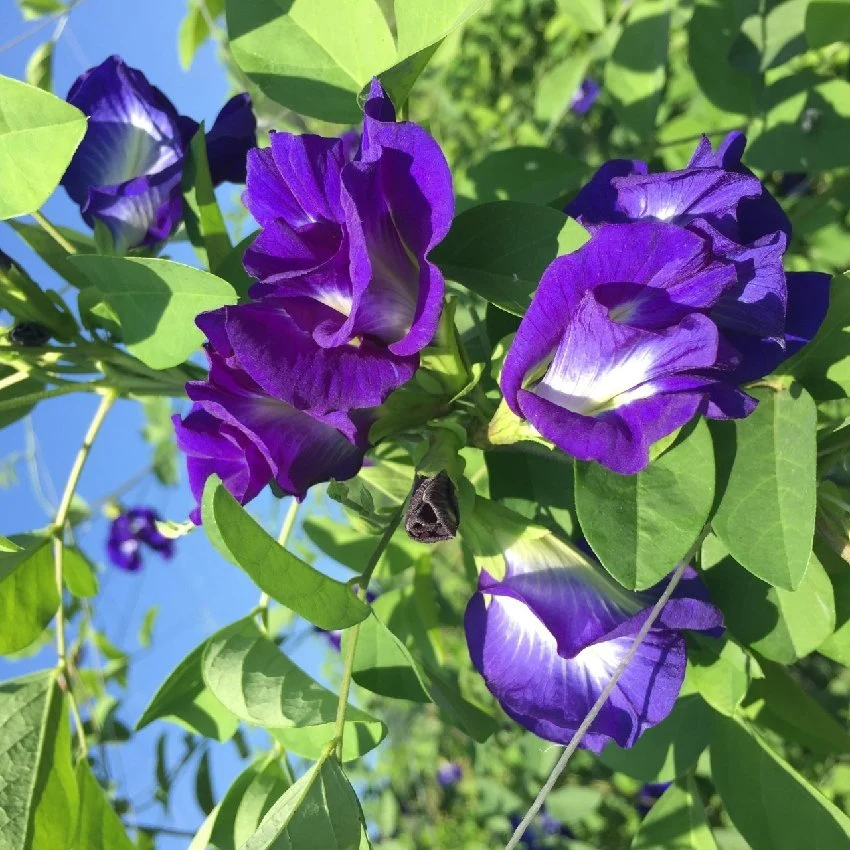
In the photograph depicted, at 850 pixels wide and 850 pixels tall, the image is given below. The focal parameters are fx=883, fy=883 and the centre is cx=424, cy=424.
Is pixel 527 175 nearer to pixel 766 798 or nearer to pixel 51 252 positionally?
pixel 51 252

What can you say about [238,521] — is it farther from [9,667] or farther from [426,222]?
[9,667]

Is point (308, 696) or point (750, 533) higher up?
point (750, 533)

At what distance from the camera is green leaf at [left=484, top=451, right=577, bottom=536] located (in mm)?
835

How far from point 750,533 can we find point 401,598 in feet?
2.23

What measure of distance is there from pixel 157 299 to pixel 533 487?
1.27 feet

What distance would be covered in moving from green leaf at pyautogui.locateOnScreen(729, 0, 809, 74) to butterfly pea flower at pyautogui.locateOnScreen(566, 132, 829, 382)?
0.53 metres

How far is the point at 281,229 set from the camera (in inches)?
23.2

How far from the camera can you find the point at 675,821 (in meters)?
1.00

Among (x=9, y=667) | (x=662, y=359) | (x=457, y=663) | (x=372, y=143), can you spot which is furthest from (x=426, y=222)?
(x=457, y=663)

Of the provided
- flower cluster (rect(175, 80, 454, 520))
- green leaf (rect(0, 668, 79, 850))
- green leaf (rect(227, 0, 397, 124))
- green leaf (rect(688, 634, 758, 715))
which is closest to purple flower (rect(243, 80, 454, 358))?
flower cluster (rect(175, 80, 454, 520))

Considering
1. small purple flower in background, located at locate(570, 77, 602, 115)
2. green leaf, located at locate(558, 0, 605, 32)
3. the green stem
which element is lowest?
small purple flower in background, located at locate(570, 77, 602, 115)

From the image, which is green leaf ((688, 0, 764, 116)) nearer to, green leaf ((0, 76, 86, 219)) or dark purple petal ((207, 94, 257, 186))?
dark purple petal ((207, 94, 257, 186))

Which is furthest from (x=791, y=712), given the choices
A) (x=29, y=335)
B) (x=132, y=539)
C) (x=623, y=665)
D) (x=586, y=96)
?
(x=132, y=539)

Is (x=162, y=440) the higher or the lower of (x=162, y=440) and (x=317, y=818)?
the lower
